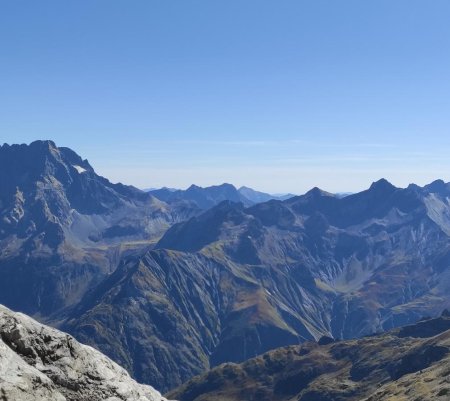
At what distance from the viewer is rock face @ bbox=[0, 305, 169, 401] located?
23.9 m

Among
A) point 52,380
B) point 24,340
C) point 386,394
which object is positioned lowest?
point 386,394

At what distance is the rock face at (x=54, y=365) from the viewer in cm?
2386

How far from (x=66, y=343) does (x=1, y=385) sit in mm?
6693

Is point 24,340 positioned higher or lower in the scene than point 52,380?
higher

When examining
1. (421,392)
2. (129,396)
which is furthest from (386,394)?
(129,396)

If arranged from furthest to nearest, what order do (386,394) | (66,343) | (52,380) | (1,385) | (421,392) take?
(386,394)
(421,392)
(66,343)
(52,380)
(1,385)

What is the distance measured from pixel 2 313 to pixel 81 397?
20.2 feet

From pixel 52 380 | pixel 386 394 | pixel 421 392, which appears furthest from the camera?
pixel 386 394

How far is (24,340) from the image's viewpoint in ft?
87.5

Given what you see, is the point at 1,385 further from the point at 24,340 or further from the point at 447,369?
the point at 447,369

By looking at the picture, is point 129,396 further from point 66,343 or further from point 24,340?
point 24,340

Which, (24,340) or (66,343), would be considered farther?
(66,343)

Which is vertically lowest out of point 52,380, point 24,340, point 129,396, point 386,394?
point 386,394

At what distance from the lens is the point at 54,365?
2705 cm
